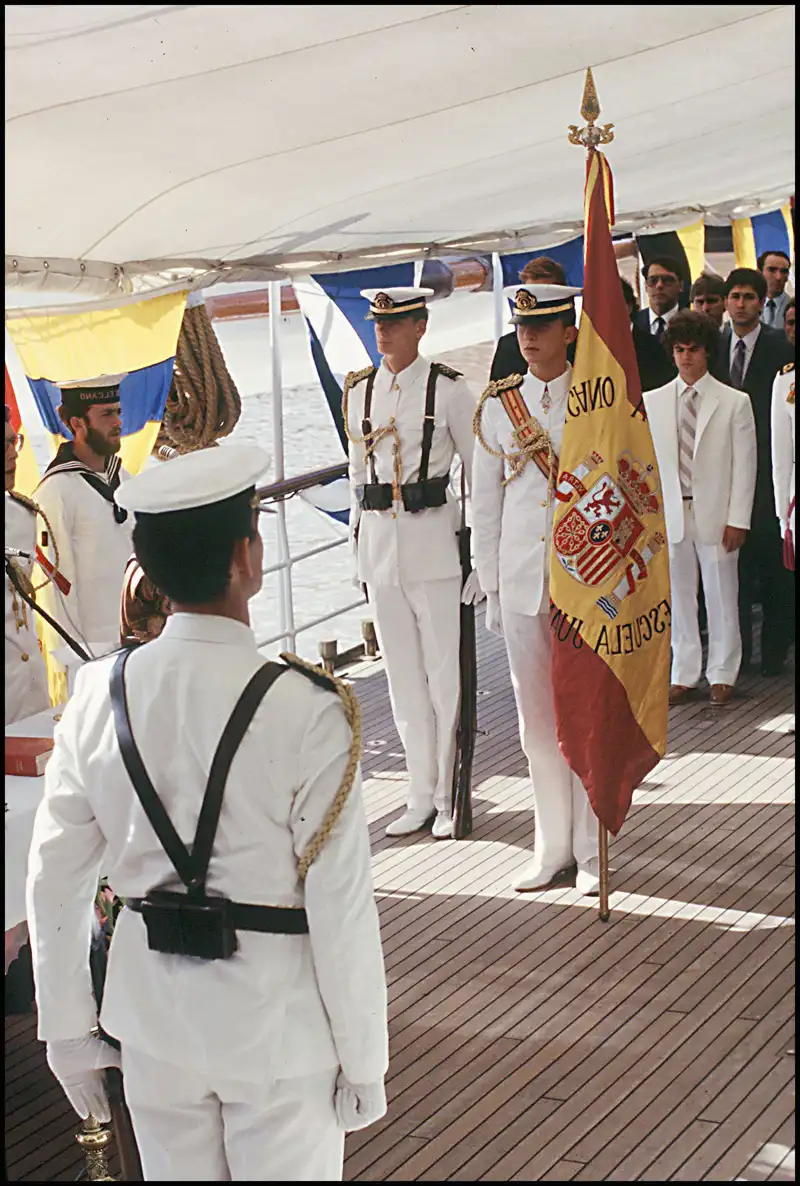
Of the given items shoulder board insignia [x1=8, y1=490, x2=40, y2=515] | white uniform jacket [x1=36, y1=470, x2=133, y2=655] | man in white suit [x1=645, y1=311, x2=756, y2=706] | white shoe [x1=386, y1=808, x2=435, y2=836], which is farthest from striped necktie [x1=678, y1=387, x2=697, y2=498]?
shoulder board insignia [x1=8, y1=490, x2=40, y2=515]

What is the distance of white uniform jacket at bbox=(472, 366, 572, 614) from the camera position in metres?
3.97

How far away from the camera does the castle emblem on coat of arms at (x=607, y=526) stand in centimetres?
370

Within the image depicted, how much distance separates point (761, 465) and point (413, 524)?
2493 mm

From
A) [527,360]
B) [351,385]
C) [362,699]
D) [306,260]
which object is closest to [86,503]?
[351,385]

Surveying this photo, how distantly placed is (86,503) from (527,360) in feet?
4.50

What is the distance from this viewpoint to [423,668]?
15.5 ft

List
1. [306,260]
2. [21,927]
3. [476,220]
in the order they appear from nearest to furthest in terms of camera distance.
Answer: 1. [21,927]
2. [306,260]
3. [476,220]

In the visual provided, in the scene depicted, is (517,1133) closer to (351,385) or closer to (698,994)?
(698,994)

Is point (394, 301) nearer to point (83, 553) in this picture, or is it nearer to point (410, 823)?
point (83, 553)

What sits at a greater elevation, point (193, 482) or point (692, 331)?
point (692, 331)

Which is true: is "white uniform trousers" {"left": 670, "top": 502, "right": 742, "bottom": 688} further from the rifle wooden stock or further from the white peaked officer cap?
the white peaked officer cap

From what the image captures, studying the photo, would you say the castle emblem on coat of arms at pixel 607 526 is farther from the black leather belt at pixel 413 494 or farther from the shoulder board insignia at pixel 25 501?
the shoulder board insignia at pixel 25 501

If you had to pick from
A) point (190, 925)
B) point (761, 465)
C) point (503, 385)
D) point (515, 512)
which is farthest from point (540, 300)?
point (761, 465)

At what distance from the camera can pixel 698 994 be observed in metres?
3.42
